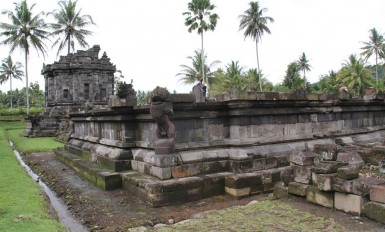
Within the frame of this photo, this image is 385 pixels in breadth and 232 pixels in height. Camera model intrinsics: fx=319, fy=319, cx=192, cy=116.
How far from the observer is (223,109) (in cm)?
645

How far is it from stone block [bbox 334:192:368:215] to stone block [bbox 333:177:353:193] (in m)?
0.08

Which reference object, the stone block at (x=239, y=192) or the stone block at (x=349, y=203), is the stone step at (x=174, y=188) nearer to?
the stone block at (x=239, y=192)

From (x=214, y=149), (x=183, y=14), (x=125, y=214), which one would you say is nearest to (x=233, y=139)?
(x=214, y=149)

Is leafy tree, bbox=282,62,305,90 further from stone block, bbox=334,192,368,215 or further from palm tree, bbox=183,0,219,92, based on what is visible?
stone block, bbox=334,192,368,215

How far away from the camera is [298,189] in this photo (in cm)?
479

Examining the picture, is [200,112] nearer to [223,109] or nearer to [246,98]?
[223,109]

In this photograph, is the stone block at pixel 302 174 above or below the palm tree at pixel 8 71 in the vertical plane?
below

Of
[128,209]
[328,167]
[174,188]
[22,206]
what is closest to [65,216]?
[22,206]

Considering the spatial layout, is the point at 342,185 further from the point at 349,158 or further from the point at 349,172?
the point at 349,158

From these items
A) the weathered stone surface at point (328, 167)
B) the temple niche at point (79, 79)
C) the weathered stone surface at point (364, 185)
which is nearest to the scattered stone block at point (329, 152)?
the weathered stone surface at point (328, 167)

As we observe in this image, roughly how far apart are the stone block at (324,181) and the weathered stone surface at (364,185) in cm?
29

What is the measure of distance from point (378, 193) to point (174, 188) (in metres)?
2.95

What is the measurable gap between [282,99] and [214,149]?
1.79m

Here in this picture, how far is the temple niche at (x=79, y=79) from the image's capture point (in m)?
29.9
